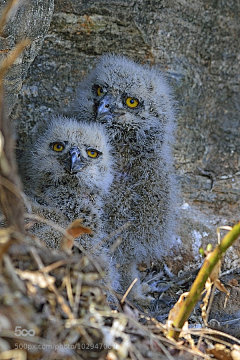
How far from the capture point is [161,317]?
11.4 feet

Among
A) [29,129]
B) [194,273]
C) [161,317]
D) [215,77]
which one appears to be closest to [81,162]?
[29,129]

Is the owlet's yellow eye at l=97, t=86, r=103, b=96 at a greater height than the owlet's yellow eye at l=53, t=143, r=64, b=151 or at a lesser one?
greater

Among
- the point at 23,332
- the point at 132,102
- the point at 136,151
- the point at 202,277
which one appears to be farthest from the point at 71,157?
the point at 23,332

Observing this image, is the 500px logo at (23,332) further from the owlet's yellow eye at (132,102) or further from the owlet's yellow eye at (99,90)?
the owlet's yellow eye at (99,90)

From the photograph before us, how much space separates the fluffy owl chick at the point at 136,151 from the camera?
397 centimetres

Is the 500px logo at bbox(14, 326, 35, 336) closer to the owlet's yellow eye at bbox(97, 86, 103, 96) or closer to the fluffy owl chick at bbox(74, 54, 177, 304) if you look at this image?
the fluffy owl chick at bbox(74, 54, 177, 304)

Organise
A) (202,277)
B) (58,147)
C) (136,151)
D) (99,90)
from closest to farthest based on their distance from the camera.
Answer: (202,277)
(58,147)
(136,151)
(99,90)

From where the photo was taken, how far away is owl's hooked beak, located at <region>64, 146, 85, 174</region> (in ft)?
11.3

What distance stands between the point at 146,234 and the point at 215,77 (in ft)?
6.13

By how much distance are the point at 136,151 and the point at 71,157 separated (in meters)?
0.77

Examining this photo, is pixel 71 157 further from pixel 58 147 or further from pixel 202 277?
pixel 202 277

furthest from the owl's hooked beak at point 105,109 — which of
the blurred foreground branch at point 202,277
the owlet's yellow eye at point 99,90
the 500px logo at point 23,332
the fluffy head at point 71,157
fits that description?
the 500px logo at point 23,332

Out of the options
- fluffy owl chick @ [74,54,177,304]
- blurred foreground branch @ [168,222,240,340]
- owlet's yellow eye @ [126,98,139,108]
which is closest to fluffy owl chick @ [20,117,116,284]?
fluffy owl chick @ [74,54,177,304]

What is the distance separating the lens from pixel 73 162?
344 cm
